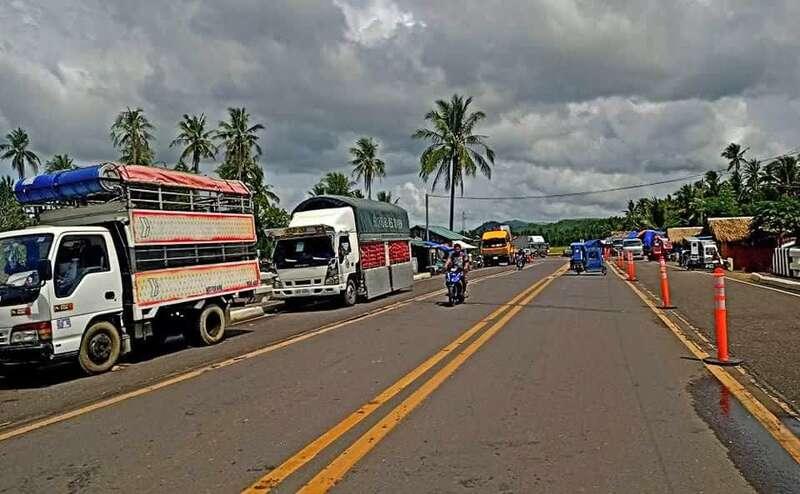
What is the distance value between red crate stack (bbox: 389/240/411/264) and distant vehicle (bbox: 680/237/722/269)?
2403cm

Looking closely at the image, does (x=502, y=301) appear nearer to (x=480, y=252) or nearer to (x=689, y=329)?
(x=689, y=329)

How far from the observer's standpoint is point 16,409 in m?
8.64

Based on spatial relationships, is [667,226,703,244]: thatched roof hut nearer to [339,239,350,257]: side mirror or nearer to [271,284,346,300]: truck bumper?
[339,239,350,257]: side mirror

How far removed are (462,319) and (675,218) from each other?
253 feet

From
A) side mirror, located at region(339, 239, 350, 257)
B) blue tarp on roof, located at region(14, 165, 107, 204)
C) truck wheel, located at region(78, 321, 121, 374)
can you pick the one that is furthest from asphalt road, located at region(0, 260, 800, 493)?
side mirror, located at region(339, 239, 350, 257)

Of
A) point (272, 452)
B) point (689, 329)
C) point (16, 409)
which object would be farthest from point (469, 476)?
point (689, 329)

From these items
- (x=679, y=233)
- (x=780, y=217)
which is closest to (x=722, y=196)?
(x=679, y=233)

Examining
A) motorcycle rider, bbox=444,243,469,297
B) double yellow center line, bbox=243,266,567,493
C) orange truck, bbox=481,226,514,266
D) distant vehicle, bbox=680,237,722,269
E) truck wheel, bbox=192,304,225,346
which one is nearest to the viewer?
double yellow center line, bbox=243,266,567,493

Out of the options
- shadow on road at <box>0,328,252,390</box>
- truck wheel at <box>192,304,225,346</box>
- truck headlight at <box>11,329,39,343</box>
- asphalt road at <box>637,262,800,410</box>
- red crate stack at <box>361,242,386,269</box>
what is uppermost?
red crate stack at <box>361,242,386,269</box>

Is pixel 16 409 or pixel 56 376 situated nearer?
pixel 16 409

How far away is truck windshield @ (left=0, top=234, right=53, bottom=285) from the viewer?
10266mm

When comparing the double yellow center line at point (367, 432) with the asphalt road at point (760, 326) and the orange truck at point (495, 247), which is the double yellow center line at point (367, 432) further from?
the orange truck at point (495, 247)

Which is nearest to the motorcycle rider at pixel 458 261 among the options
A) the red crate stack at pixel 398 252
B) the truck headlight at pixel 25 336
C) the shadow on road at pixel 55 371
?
the red crate stack at pixel 398 252

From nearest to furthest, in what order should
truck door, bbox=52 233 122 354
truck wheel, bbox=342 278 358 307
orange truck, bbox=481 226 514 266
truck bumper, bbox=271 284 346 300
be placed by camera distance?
truck door, bbox=52 233 122 354 → truck bumper, bbox=271 284 346 300 → truck wheel, bbox=342 278 358 307 → orange truck, bbox=481 226 514 266
